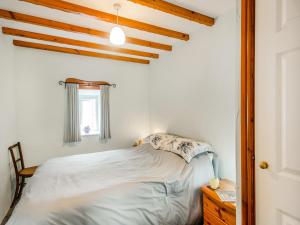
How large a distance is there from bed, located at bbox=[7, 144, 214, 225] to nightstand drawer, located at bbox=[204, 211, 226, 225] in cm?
11

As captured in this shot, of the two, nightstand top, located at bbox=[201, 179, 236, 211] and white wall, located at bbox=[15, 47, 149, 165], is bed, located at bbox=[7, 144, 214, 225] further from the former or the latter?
white wall, located at bbox=[15, 47, 149, 165]

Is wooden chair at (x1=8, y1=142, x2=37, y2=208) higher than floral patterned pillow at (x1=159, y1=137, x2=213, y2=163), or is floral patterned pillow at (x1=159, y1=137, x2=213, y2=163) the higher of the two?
floral patterned pillow at (x1=159, y1=137, x2=213, y2=163)

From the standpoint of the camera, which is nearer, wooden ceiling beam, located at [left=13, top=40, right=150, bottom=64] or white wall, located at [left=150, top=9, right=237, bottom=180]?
white wall, located at [left=150, top=9, right=237, bottom=180]

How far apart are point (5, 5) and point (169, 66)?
7.97 feet

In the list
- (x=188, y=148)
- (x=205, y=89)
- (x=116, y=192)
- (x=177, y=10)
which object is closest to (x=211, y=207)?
(x=188, y=148)

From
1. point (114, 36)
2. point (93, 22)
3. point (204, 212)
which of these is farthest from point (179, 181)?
point (93, 22)

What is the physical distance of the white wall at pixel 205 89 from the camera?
Answer: 83.0 inches

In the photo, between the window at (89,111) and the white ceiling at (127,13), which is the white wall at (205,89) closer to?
the white ceiling at (127,13)

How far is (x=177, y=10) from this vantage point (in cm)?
190

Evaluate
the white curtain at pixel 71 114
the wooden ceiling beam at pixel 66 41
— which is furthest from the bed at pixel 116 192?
the wooden ceiling beam at pixel 66 41

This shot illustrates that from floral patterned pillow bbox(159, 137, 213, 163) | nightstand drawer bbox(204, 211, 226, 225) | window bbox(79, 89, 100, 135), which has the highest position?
window bbox(79, 89, 100, 135)

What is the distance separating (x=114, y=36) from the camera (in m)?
1.79

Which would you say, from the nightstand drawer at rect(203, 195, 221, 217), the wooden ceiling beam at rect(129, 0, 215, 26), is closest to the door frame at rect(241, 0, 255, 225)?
the nightstand drawer at rect(203, 195, 221, 217)

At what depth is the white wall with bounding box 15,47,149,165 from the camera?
3.00 metres
